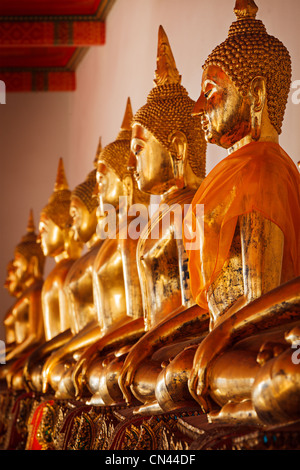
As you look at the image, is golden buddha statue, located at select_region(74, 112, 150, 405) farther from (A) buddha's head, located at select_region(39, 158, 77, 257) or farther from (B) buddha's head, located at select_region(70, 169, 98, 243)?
(A) buddha's head, located at select_region(39, 158, 77, 257)

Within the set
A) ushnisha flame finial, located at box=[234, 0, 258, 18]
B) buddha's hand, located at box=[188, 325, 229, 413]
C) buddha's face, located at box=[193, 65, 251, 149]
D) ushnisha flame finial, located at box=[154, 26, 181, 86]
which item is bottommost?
buddha's hand, located at box=[188, 325, 229, 413]

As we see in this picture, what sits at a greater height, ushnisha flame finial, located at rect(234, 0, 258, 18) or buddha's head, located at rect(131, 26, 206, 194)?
ushnisha flame finial, located at rect(234, 0, 258, 18)

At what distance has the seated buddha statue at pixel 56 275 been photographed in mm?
4234

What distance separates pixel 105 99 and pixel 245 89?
3.41 m

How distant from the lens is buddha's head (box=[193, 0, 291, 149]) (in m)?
2.41

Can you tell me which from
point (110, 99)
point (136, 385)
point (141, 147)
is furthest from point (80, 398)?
point (110, 99)

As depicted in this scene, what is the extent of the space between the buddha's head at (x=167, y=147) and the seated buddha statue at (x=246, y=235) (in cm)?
51

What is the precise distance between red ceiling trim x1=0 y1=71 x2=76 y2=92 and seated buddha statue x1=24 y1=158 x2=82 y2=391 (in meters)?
2.25

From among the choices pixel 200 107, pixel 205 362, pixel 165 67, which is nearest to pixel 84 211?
pixel 165 67

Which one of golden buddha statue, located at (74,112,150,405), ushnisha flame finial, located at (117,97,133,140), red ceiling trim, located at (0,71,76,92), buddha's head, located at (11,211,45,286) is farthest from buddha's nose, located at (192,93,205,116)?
red ceiling trim, located at (0,71,76,92)

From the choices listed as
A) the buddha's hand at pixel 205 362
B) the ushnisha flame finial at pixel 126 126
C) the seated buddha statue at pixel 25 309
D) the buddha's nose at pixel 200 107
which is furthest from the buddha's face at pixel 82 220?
the buddha's hand at pixel 205 362

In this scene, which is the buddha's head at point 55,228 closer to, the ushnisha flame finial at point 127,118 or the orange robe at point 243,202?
the ushnisha flame finial at point 127,118

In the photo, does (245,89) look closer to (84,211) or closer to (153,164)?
(153,164)

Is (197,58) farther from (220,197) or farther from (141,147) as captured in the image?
(220,197)
